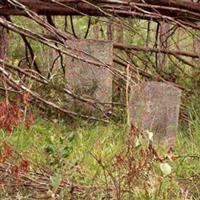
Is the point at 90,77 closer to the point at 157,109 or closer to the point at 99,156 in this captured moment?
the point at 157,109

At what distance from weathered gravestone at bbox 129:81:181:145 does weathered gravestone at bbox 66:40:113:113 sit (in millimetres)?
689

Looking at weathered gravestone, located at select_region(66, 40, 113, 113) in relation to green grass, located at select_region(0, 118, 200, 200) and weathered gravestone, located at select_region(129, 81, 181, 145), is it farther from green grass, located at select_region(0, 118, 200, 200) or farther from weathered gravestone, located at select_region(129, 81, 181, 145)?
weathered gravestone, located at select_region(129, 81, 181, 145)

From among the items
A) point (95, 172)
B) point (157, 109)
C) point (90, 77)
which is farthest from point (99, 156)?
point (90, 77)

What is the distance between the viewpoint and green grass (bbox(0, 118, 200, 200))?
319 cm

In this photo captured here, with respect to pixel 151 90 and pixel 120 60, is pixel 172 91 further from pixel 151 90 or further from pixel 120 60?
pixel 120 60

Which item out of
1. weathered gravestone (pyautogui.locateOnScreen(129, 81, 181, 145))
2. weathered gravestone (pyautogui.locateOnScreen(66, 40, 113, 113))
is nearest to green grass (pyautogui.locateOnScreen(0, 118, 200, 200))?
weathered gravestone (pyautogui.locateOnScreen(129, 81, 181, 145))

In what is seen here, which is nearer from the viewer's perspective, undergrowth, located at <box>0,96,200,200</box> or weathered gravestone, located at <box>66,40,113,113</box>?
undergrowth, located at <box>0,96,200,200</box>

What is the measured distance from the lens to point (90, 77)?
491 cm

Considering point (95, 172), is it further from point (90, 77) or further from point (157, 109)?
point (90, 77)

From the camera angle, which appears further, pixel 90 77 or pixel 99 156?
pixel 90 77

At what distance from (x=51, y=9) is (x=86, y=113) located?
2.71 ft

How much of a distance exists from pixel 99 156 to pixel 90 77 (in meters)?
1.43

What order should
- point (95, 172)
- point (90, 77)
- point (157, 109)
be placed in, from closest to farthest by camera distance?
point (95, 172), point (157, 109), point (90, 77)

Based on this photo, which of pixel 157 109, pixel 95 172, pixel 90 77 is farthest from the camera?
pixel 90 77
